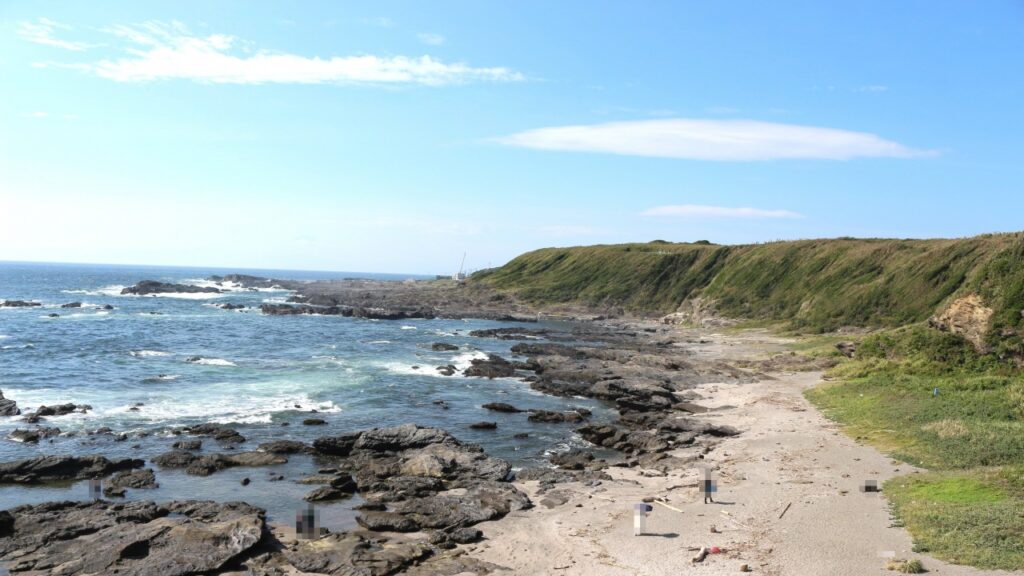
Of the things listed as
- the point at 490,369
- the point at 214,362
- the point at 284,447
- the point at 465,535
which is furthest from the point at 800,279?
the point at 465,535

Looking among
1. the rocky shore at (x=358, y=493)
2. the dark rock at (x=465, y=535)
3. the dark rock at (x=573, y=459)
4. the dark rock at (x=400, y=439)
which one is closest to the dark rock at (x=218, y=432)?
the rocky shore at (x=358, y=493)

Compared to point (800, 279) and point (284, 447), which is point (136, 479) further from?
point (800, 279)

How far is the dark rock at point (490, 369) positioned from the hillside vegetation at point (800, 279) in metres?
36.6

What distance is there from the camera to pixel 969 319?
1800 inches

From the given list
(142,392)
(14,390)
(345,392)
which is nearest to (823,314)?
(345,392)

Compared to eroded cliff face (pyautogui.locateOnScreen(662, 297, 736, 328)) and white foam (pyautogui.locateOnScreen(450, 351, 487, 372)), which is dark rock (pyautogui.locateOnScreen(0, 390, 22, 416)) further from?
eroded cliff face (pyautogui.locateOnScreen(662, 297, 736, 328))

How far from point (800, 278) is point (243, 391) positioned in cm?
8625

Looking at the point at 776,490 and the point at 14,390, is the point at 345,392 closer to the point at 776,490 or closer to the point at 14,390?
the point at 14,390

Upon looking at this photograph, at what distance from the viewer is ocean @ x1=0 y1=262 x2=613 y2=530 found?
29578 millimetres

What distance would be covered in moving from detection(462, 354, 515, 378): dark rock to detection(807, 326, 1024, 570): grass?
25.3 metres

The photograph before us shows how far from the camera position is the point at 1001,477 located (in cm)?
2348

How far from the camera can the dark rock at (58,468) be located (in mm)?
26625

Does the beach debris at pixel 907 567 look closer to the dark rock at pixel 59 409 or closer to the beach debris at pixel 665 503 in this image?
the beach debris at pixel 665 503

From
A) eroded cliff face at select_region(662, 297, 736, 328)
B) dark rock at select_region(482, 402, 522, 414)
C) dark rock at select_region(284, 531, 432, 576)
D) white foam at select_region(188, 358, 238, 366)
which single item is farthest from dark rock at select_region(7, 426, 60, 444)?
eroded cliff face at select_region(662, 297, 736, 328)
